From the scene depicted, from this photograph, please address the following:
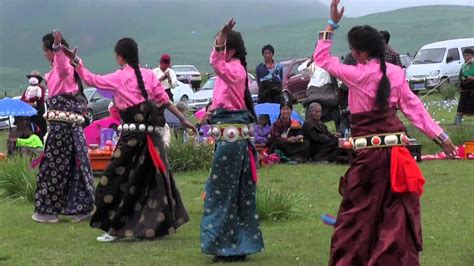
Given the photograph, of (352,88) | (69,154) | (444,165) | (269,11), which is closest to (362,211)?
(352,88)

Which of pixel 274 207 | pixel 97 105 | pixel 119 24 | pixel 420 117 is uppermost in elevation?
pixel 420 117

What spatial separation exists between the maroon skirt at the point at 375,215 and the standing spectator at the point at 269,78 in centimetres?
891

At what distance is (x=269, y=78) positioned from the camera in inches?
583

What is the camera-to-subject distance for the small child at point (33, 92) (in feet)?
46.4

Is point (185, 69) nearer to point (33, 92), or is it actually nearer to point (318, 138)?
point (33, 92)

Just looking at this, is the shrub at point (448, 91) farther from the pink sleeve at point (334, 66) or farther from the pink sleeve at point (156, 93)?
the pink sleeve at point (334, 66)

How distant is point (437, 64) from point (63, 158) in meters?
20.5

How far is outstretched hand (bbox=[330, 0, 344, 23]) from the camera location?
5777mm

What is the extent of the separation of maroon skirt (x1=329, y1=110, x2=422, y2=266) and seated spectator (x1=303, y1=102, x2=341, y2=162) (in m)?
7.22

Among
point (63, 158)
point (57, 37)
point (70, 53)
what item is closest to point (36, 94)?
point (63, 158)

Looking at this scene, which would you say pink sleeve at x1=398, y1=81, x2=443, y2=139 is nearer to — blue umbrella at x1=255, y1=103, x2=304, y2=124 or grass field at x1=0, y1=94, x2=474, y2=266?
grass field at x1=0, y1=94, x2=474, y2=266

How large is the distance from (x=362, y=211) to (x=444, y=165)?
6.95 m

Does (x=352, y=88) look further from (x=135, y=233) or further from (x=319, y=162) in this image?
(x=319, y=162)

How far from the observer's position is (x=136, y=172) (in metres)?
7.77
